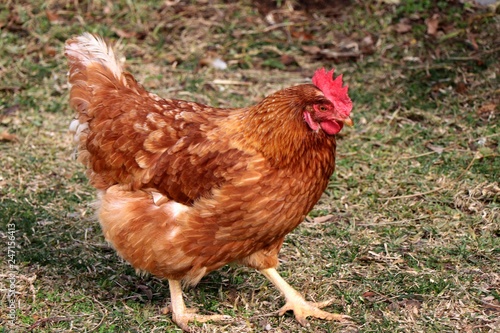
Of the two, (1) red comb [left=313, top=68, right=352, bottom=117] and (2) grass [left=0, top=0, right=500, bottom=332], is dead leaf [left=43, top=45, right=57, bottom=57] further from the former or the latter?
(1) red comb [left=313, top=68, right=352, bottom=117]

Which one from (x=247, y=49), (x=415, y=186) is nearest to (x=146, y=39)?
(x=247, y=49)

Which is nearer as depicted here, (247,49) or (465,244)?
(465,244)

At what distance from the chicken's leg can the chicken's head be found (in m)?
1.03

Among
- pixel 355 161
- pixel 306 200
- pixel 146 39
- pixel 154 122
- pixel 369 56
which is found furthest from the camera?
pixel 146 39

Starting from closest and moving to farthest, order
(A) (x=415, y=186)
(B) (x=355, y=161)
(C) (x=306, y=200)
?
1. (C) (x=306, y=200)
2. (A) (x=415, y=186)
3. (B) (x=355, y=161)

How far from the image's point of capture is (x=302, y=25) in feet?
25.3

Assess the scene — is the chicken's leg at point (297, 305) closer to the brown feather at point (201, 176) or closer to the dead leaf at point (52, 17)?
the brown feather at point (201, 176)

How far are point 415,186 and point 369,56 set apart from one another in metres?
2.18

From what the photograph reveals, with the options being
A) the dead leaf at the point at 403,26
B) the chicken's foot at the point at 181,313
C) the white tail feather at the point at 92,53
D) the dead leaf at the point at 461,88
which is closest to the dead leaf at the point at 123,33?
the dead leaf at the point at 403,26

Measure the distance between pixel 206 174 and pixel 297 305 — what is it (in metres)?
1.00

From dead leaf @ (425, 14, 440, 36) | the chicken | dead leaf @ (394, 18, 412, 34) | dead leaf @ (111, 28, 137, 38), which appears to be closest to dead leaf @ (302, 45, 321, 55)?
dead leaf @ (394, 18, 412, 34)

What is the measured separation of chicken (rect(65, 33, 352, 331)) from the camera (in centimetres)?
374

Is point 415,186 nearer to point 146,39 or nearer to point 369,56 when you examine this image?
point 369,56

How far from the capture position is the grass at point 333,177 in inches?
166
